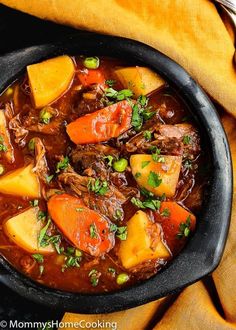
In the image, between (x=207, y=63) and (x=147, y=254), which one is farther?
(x=207, y=63)

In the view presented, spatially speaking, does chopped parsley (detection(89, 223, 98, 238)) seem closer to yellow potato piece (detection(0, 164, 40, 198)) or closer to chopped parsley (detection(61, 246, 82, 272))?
chopped parsley (detection(61, 246, 82, 272))

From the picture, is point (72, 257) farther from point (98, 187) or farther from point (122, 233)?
point (98, 187)

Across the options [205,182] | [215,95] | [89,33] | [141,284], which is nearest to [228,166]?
[205,182]

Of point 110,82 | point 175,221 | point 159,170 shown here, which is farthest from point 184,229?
point 110,82

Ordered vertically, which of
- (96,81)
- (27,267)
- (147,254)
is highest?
(96,81)

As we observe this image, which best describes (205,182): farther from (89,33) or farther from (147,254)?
(89,33)

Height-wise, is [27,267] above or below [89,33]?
below

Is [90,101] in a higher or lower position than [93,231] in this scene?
higher
